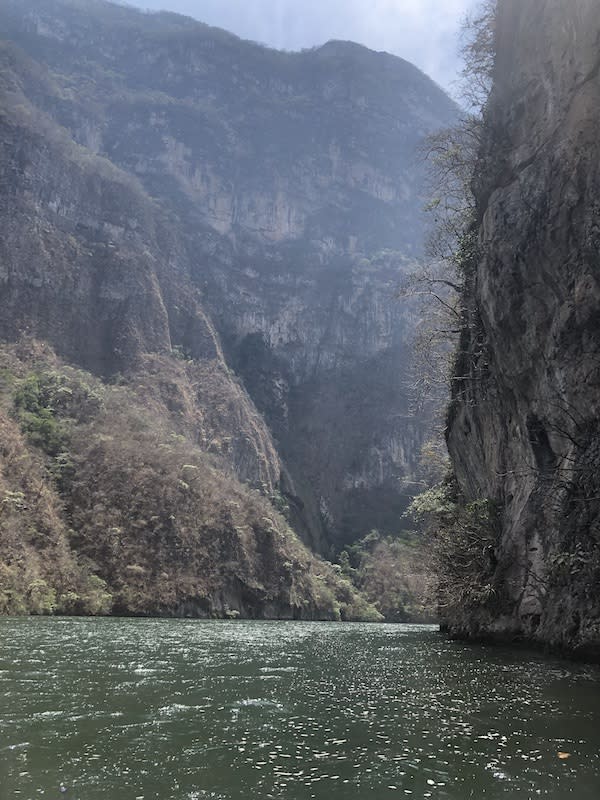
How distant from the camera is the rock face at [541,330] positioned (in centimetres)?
1512

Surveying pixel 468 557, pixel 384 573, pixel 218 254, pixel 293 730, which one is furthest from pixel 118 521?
pixel 218 254

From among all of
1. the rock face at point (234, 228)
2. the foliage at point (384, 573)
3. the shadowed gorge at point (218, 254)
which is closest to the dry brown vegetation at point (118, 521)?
the shadowed gorge at point (218, 254)

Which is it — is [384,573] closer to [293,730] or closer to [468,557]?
[468,557]

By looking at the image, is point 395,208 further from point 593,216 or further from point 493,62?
point 593,216

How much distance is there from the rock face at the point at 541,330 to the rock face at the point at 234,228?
65.9m

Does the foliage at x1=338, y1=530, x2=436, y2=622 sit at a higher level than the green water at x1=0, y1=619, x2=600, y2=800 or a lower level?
lower

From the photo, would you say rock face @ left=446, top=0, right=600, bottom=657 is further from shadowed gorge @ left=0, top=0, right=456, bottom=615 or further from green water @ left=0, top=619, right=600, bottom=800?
shadowed gorge @ left=0, top=0, right=456, bottom=615

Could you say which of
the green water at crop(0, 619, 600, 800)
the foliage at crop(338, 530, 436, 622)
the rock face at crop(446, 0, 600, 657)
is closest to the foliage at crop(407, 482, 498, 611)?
the rock face at crop(446, 0, 600, 657)

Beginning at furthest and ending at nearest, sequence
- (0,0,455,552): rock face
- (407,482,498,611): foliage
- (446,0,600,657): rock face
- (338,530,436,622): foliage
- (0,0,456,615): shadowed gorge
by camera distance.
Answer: (0,0,455,552): rock face → (338,530,436,622): foliage → (0,0,456,615): shadowed gorge → (407,482,498,611): foliage → (446,0,600,657): rock face

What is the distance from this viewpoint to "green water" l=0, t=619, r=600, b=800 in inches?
219

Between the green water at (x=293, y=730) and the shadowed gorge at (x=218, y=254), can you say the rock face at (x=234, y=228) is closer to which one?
the shadowed gorge at (x=218, y=254)

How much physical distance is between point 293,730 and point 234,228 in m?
135

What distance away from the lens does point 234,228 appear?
13538 centimetres

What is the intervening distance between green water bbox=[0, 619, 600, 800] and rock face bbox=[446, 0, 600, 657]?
141 inches
